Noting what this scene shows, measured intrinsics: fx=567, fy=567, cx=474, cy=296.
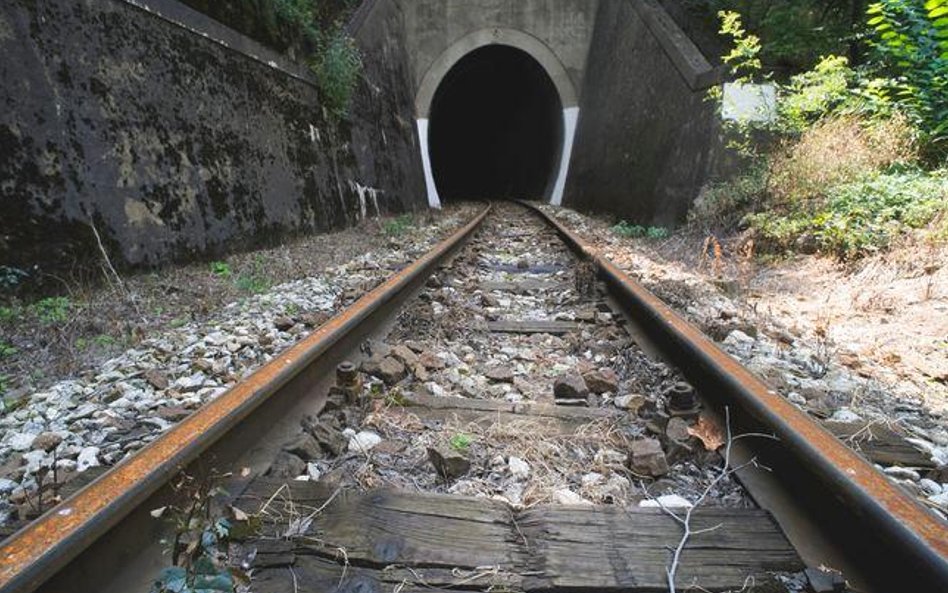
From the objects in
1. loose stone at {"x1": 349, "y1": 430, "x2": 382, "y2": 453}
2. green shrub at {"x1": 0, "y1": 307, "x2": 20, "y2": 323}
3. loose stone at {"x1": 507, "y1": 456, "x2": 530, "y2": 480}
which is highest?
green shrub at {"x1": 0, "y1": 307, "x2": 20, "y2": 323}

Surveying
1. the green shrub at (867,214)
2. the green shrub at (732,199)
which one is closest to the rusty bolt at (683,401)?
the green shrub at (867,214)

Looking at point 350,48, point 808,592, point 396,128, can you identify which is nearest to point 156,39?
point 350,48

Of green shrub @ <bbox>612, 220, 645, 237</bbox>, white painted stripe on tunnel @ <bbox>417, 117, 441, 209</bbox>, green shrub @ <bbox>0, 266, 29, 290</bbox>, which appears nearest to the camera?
green shrub @ <bbox>0, 266, 29, 290</bbox>

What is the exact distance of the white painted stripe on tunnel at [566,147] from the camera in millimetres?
15828

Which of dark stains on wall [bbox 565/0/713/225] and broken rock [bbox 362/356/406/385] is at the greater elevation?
dark stains on wall [bbox 565/0/713/225]

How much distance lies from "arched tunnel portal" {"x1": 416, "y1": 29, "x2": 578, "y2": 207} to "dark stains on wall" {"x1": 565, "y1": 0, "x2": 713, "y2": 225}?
143 cm

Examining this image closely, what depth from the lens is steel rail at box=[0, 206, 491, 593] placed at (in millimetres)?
1034

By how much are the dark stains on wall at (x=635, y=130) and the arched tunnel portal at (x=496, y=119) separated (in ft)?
4.70

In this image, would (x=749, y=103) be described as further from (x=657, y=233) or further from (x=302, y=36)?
(x=302, y=36)

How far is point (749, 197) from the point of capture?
6168 millimetres

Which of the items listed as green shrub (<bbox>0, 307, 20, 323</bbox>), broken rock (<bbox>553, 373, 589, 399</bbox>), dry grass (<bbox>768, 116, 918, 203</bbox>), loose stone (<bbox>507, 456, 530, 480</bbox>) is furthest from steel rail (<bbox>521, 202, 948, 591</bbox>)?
dry grass (<bbox>768, 116, 918, 203</bbox>)

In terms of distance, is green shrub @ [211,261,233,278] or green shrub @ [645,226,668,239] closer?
green shrub @ [211,261,233,278]

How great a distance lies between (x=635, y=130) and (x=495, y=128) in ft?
50.7

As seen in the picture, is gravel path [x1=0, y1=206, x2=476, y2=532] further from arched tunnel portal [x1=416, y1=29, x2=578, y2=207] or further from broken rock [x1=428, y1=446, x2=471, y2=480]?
arched tunnel portal [x1=416, y1=29, x2=578, y2=207]
